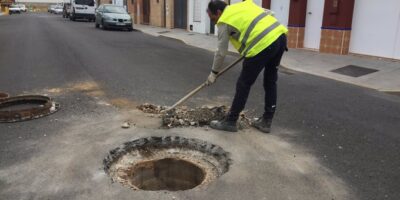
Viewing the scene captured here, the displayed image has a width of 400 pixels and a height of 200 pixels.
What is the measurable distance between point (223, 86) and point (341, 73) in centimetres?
350

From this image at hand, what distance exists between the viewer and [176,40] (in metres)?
17.3

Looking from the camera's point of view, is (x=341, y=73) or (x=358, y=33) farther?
(x=358, y=33)

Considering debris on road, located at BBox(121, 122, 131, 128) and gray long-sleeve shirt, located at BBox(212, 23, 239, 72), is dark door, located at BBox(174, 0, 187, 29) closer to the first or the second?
debris on road, located at BBox(121, 122, 131, 128)

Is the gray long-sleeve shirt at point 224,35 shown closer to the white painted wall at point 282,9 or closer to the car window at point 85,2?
the white painted wall at point 282,9

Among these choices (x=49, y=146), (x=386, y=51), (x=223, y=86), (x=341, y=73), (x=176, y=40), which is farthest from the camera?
(x=176, y=40)

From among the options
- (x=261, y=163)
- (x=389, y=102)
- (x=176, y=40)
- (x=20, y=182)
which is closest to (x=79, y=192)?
(x=20, y=182)

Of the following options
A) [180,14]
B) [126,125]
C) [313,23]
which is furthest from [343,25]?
[180,14]

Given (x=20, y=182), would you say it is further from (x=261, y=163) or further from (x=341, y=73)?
(x=341, y=73)

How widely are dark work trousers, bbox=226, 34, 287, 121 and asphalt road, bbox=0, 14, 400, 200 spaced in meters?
0.52

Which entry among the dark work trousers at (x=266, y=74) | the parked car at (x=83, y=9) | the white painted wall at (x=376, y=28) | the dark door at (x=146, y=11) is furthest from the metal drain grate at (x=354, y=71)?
the parked car at (x=83, y=9)

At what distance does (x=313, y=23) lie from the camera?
12.6 metres

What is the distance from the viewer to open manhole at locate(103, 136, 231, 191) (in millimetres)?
3746

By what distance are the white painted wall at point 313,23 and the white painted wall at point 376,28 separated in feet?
4.27

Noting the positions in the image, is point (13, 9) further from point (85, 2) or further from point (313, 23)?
point (313, 23)
